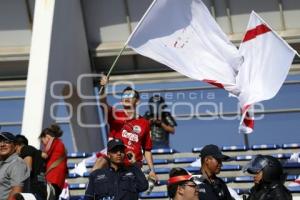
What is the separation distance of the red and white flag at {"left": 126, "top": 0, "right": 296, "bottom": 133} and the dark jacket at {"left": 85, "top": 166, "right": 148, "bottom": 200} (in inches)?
141

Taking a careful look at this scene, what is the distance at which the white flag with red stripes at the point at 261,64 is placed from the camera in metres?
12.4

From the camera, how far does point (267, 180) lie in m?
8.38

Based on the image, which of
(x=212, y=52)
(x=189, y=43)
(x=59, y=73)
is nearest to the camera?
(x=189, y=43)

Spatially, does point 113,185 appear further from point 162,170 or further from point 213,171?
point 162,170

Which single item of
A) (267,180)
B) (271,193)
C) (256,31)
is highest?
(256,31)

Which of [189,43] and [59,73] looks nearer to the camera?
Result: [189,43]

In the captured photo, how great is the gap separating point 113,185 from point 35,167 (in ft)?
6.68

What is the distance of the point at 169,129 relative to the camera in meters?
15.4

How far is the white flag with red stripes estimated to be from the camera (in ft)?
40.7

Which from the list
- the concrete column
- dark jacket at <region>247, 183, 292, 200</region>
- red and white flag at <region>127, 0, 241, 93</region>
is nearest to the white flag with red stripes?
red and white flag at <region>127, 0, 241, 93</region>

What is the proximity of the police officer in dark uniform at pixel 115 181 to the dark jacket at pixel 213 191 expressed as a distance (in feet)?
2.01

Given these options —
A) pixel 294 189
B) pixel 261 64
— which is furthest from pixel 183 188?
pixel 261 64

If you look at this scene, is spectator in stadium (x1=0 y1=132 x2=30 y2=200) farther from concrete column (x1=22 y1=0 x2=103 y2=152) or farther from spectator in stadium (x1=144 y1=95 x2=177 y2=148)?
concrete column (x1=22 y1=0 x2=103 y2=152)

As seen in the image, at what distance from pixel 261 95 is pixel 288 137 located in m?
7.03
